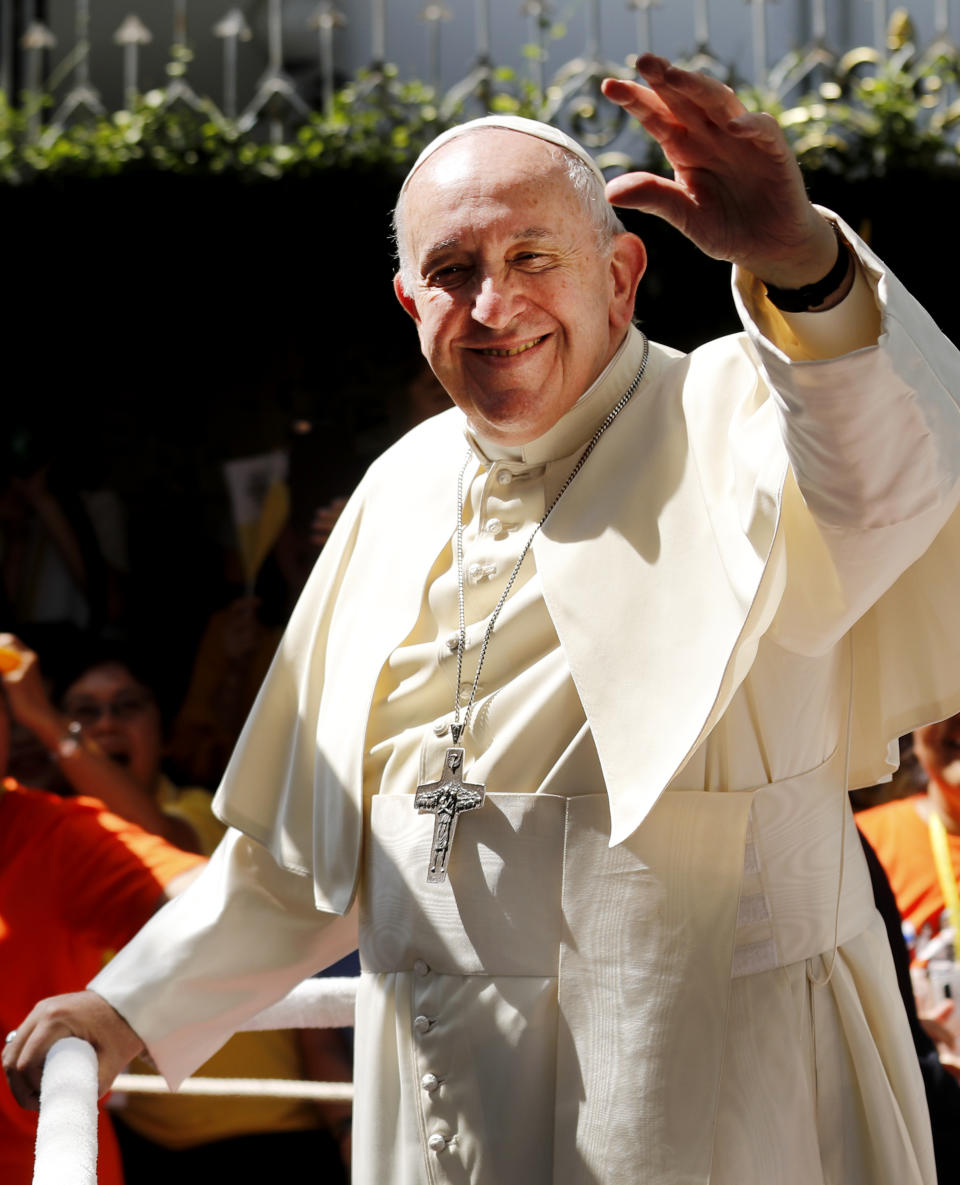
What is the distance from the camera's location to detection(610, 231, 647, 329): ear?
210 cm

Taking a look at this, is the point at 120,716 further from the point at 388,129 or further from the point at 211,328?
the point at 388,129

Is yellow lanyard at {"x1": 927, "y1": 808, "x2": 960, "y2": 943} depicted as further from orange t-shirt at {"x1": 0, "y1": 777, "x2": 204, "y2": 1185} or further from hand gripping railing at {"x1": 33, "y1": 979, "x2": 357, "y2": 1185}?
orange t-shirt at {"x1": 0, "y1": 777, "x2": 204, "y2": 1185}

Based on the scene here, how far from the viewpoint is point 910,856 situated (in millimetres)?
3645

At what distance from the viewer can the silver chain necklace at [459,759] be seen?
2006mm

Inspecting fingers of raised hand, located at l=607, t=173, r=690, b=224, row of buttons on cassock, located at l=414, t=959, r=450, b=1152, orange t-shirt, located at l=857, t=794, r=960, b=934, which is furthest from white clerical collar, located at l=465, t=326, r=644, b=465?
orange t-shirt, located at l=857, t=794, r=960, b=934

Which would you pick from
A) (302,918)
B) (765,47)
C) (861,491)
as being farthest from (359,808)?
(765,47)

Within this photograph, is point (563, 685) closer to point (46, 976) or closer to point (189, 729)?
point (46, 976)

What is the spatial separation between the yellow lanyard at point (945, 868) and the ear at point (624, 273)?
188 centimetres

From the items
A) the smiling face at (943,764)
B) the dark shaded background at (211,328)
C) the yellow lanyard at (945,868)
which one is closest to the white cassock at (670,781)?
the yellow lanyard at (945,868)

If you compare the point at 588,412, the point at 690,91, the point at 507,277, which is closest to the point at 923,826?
the point at 588,412

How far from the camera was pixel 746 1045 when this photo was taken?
1.87 metres

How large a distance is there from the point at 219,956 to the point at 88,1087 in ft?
1.46

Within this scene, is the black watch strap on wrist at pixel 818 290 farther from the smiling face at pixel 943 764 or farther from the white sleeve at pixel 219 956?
the smiling face at pixel 943 764

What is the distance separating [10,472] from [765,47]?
3206 mm
